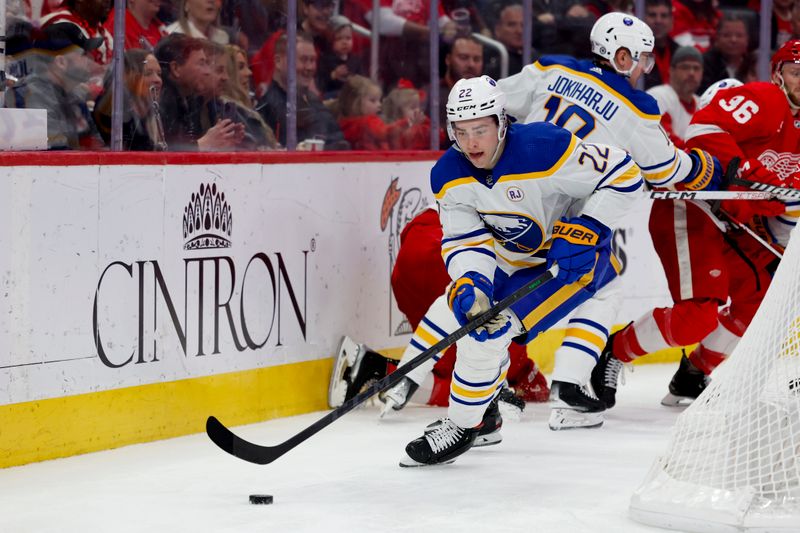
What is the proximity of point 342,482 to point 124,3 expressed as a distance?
5.04 feet

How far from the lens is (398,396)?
4.15 metres

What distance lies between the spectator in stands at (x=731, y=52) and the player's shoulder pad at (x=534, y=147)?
2.76 meters

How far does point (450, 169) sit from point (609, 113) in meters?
0.85

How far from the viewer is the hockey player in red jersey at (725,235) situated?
4.20 metres

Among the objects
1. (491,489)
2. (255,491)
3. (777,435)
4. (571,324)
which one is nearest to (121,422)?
(255,491)

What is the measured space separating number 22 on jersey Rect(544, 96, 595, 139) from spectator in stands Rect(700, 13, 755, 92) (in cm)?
211

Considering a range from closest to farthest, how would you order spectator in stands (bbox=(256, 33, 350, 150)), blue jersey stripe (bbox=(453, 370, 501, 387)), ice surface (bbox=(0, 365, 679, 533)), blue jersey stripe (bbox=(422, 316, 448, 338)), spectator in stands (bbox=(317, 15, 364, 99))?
ice surface (bbox=(0, 365, 679, 533)), blue jersey stripe (bbox=(453, 370, 501, 387)), blue jersey stripe (bbox=(422, 316, 448, 338)), spectator in stands (bbox=(256, 33, 350, 150)), spectator in stands (bbox=(317, 15, 364, 99))

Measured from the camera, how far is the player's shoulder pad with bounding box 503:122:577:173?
3459mm

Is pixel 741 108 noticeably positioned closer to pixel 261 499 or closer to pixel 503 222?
pixel 503 222

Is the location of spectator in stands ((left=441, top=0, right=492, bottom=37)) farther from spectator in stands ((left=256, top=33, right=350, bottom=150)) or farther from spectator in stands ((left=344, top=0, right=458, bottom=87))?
spectator in stands ((left=256, top=33, right=350, bottom=150))

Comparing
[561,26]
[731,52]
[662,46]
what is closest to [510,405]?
[561,26]

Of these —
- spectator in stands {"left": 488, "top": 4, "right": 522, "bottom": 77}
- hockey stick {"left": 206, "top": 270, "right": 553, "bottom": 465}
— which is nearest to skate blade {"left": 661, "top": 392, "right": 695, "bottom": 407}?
hockey stick {"left": 206, "top": 270, "right": 553, "bottom": 465}

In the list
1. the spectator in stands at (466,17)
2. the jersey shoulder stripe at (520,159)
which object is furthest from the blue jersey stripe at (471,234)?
the spectator in stands at (466,17)

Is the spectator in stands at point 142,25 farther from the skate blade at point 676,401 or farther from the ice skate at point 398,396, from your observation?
the skate blade at point 676,401
